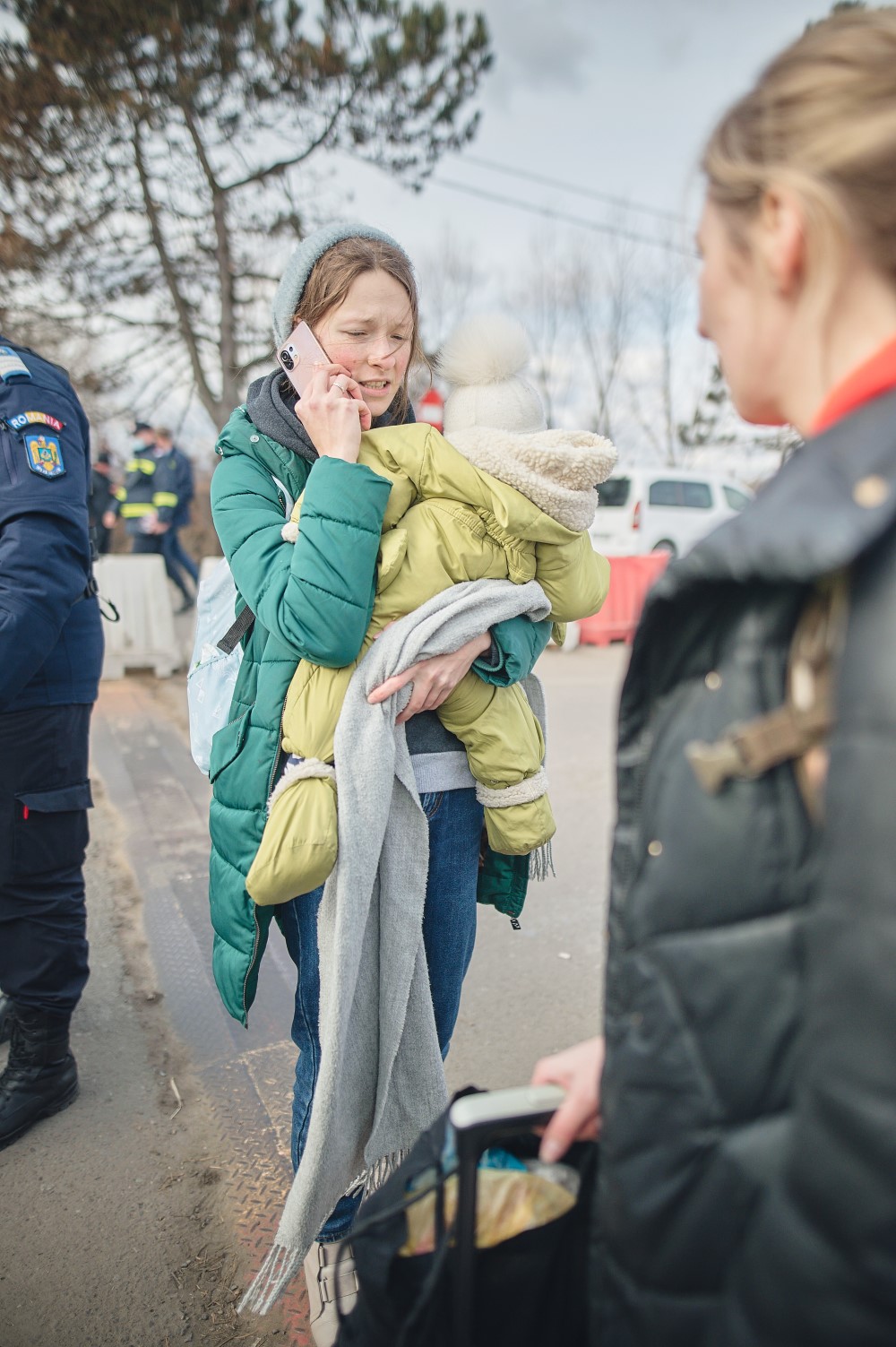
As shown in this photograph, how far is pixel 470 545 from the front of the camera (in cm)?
154

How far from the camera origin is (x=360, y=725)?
1.51 m

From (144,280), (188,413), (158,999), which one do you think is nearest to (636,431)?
(188,413)

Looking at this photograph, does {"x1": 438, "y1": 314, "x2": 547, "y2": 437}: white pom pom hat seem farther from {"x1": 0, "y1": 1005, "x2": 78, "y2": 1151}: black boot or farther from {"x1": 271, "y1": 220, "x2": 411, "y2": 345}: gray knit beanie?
{"x1": 0, "y1": 1005, "x2": 78, "y2": 1151}: black boot

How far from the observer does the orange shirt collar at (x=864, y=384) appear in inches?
28.1

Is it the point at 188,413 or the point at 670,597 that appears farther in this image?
the point at 188,413

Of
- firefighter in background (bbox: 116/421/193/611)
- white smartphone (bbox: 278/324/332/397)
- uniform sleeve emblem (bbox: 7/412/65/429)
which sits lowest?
uniform sleeve emblem (bbox: 7/412/65/429)

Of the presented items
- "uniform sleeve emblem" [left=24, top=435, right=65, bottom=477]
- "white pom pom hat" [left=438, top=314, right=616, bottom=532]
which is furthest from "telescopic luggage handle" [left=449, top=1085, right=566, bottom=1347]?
"uniform sleeve emblem" [left=24, top=435, right=65, bottom=477]

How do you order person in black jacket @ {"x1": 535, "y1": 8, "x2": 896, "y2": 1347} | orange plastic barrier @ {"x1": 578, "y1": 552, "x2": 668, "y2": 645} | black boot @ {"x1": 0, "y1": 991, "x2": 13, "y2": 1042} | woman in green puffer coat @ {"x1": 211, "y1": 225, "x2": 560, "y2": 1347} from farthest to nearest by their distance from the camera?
orange plastic barrier @ {"x1": 578, "y1": 552, "x2": 668, "y2": 645} < black boot @ {"x1": 0, "y1": 991, "x2": 13, "y2": 1042} < woman in green puffer coat @ {"x1": 211, "y1": 225, "x2": 560, "y2": 1347} < person in black jacket @ {"x1": 535, "y1": 8, "x2": 896, "y2": 1347}

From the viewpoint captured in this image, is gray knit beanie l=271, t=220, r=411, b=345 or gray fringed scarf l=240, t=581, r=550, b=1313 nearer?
gray fringed scarf l=240, t=581, r=550, b=1313

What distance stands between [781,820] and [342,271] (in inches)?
56.1

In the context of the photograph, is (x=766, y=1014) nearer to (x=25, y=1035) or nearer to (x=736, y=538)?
(x=736, y=538)

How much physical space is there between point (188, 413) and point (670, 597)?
617 inches

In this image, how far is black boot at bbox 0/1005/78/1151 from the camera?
2.22 m

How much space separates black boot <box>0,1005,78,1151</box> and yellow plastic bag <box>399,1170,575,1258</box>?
1714mm
